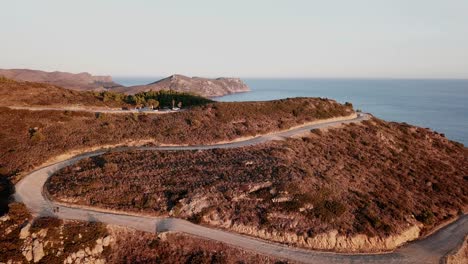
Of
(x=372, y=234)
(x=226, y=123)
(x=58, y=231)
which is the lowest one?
(x=372, y=234)

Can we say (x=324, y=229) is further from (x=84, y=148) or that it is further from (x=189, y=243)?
(x=84, y=148)

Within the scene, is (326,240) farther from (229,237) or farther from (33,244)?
(33,244)

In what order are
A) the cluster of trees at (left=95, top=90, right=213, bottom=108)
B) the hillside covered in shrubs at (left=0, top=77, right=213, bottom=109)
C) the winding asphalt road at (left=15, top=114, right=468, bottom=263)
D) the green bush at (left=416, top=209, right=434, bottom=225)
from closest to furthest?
1. the winding asphalt road at (left=15, top=114, right=468, bottom=263)
2. the green bush at (left=416, top=209, right=434, bottom=225)
3. the hillside covered in shrubs at (left=0, top=77, right=213, bottom=109)
4. the cluster of trees at (left=95, top=90, right=213, bottom=108)

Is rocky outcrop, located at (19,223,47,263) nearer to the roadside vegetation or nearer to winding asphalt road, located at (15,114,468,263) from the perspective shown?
winding asphalt road, located at (15,114,468,263)

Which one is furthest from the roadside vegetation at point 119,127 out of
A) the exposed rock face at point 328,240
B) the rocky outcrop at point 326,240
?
the exposed rock face at point 328,240

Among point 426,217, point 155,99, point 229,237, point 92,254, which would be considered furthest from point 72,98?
point 426,217

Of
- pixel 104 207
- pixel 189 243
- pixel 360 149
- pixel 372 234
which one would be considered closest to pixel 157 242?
pixel 189 243

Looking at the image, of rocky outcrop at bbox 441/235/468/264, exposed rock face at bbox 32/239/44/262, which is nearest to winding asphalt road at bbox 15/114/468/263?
rocky outcrop at bbox 441/235/468/264
